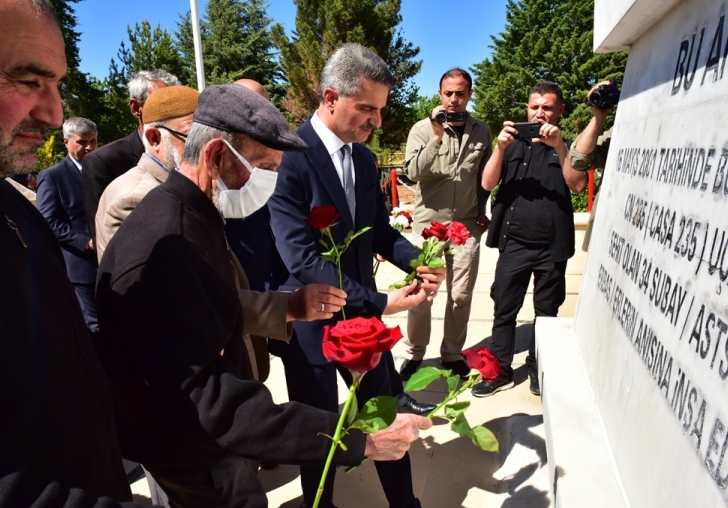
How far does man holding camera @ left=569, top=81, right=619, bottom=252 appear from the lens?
9.55 ft

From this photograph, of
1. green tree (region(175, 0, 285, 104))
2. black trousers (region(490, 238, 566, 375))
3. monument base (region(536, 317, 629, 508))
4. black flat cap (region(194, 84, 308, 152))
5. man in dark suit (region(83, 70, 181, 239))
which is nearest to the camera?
black flat cap (region(194, 84, 308, 152))

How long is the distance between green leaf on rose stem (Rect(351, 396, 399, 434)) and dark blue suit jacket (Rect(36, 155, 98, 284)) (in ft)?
10.4

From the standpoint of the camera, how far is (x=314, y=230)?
2.35 metres

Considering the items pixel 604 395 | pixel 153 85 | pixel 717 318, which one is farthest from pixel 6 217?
pixel 153 85

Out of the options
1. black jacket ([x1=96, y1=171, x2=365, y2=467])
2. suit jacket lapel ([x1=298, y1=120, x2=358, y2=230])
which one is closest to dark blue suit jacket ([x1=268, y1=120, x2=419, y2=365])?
suit jacket lapel ([x1=298, y1=120, x2=358, y2=230])

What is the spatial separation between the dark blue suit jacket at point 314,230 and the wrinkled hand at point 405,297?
0.05 meters

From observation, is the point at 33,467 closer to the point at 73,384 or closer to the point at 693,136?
the point at 73,384

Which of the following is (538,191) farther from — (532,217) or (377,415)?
(377,415)

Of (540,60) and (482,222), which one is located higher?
(540,60)

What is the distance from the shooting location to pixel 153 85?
10.6ft

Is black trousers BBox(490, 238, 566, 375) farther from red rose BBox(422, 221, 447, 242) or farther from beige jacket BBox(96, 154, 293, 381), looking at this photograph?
beige jacket BBox(96, 154, 293, 381)

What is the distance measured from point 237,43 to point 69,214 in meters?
34.9

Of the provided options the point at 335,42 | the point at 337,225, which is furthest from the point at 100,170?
the point at 335,42

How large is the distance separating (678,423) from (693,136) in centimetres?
76
